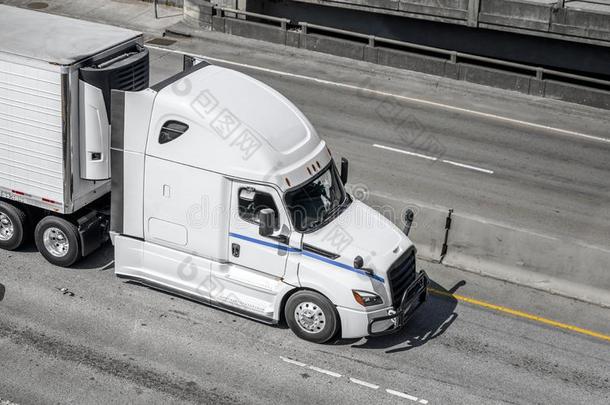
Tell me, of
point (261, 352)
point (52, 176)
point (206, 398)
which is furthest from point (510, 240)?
point (52, 176)

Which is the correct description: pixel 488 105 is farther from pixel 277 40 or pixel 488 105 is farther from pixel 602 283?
pixel 602 283

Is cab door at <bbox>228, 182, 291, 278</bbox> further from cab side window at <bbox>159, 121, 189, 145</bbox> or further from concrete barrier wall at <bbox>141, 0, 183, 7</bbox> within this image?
concrete barrier wall at <bbox>141, 0, 183, 7</bbox>

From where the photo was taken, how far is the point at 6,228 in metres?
15.7

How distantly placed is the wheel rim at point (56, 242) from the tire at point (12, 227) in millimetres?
485

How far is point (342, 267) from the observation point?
13289mm

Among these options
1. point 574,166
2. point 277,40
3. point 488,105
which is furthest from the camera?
point 277,40

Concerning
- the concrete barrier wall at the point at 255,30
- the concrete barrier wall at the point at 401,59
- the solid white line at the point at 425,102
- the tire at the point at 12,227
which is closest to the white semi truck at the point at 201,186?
the tire at the point at 12,227

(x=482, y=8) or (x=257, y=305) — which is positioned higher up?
(x=482, y=8)

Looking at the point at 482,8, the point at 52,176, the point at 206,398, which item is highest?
the point at 482,8

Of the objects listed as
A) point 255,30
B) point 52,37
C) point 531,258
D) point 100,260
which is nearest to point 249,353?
point 100,260

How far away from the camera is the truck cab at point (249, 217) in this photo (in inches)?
525

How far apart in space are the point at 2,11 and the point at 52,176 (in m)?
3.78

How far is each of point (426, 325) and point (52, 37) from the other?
8.05 metres

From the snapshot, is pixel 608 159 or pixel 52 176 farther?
pixel 608 159
